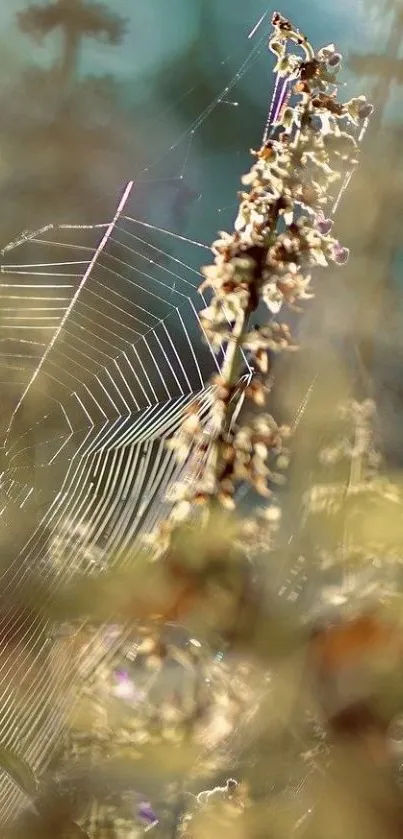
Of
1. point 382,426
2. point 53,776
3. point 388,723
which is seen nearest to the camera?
point 388,723

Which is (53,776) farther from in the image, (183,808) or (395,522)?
(395,522)

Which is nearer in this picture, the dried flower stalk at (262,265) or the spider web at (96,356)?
the dried flower stalk at (262,265)

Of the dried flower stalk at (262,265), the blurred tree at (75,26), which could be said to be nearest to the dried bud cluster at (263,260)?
the dried flower stalk at (262,265)

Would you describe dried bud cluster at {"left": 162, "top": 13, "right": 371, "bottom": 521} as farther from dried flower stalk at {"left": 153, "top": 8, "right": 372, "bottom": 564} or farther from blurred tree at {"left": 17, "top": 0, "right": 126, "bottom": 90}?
blurred tree at {"left": 17, "top": 0, "right": 126, "bottom": 90}

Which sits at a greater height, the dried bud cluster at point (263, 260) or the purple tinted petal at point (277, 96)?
the purple tinted petal at point (277, 96)

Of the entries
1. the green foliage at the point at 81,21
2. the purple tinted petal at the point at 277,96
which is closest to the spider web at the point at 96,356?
the purple tinted petal at the point at 277,96

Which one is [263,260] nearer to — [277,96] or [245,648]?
[245,648]

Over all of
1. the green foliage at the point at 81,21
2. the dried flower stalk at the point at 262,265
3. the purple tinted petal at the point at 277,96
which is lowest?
the dried flower stalk at the point at 262,265

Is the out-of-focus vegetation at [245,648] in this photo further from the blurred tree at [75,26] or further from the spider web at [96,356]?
the blurred tree at [75,26]

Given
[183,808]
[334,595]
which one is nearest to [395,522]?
[334,595]
